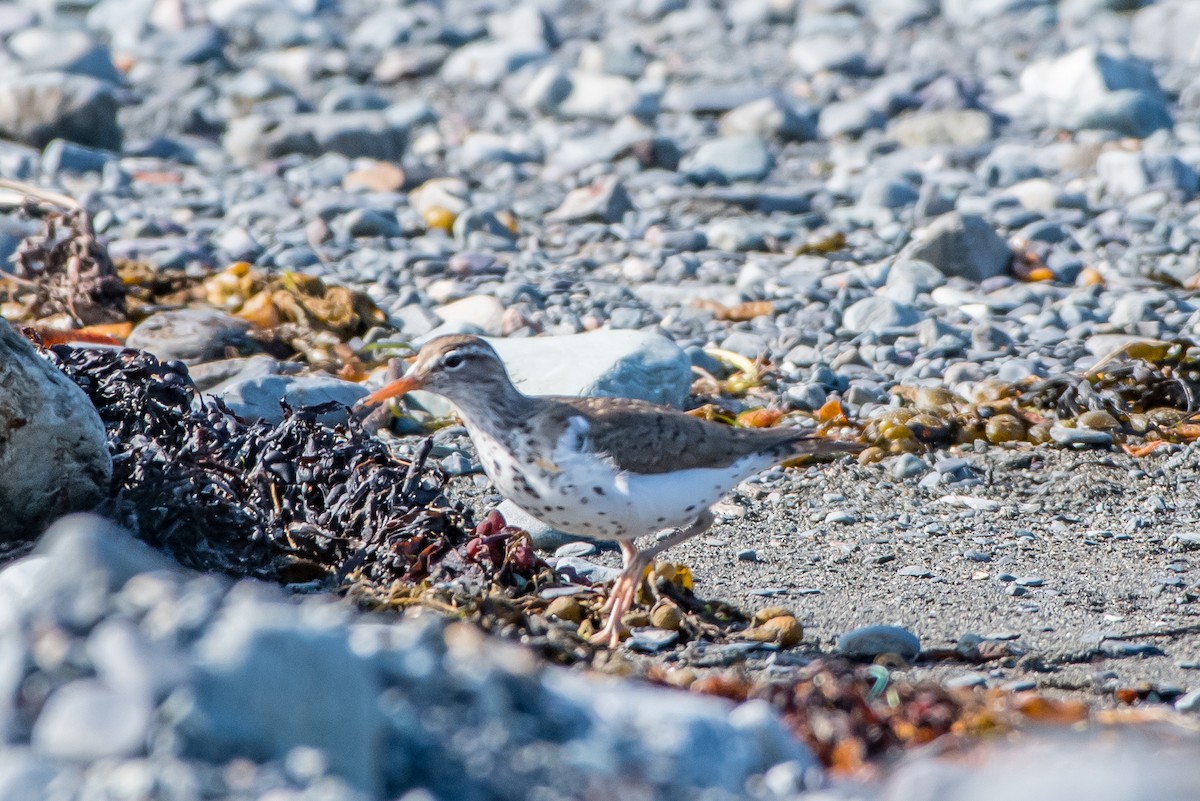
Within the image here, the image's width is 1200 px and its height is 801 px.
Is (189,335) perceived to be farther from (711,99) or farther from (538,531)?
(711,99)

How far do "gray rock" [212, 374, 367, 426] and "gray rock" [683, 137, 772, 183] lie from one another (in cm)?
597

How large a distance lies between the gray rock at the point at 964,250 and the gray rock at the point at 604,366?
10.7 ft

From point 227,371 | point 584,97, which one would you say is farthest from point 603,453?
point 584,97

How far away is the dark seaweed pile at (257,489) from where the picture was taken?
5453 millimetres

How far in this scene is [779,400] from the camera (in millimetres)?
7953

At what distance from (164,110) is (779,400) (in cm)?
890

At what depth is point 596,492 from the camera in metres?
5.16

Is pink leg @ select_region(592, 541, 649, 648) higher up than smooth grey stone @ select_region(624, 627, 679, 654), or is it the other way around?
pink leg @ select_region(592, 541, 649, 648)

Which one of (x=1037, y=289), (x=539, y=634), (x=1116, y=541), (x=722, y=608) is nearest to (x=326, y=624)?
(x=539, y=634)

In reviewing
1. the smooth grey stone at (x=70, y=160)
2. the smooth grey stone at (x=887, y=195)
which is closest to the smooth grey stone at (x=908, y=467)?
the smooth grey stone at (x=887, y=195)

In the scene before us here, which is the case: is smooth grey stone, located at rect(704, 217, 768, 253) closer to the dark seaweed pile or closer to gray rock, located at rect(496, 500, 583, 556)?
A: gray rock, located at rect(496, 500, 583, 556)

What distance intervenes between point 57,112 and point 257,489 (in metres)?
9.11

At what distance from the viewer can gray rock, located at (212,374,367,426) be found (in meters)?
7.13

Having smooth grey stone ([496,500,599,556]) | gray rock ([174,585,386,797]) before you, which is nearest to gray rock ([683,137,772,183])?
smooth grey stone ([496,500,599,556])
